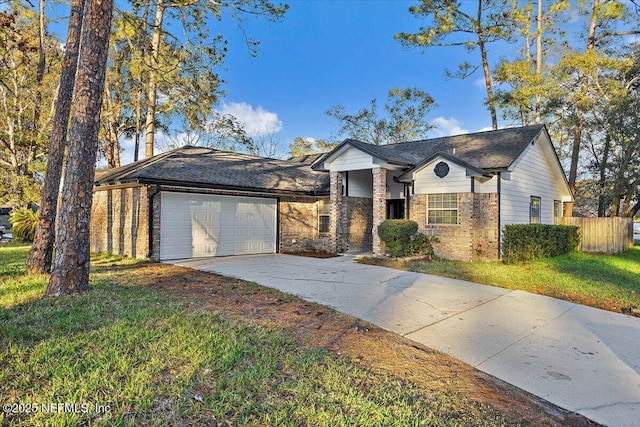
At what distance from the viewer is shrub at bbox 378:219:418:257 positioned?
40.0ft

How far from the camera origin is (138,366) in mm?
3383

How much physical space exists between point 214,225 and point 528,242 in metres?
10.4

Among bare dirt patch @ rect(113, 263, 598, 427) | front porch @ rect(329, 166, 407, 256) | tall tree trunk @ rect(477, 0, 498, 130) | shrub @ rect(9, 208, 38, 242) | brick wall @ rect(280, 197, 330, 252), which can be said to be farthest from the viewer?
tall tree trunk @ rect(477, 0, 498, 130)

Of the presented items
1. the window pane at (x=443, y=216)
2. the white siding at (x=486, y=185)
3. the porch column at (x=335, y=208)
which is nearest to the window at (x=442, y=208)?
the window pane at (x=443, y=216)

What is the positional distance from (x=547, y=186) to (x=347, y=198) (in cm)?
863

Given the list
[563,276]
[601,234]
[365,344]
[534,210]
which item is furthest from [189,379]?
[601,234]

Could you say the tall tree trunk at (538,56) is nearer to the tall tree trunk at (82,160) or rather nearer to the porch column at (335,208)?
the porch column at (335,208)

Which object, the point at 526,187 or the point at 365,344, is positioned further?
the point at 526,187

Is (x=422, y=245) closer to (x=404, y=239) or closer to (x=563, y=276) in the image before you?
(x=404, y=239)

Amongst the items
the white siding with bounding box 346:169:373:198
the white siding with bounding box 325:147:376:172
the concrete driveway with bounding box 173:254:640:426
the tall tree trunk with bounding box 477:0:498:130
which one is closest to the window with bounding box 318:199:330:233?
the white siding with bounding box 346:169:373:198

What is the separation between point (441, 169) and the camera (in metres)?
12.6

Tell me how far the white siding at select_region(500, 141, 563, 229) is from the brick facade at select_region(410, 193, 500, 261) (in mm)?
374

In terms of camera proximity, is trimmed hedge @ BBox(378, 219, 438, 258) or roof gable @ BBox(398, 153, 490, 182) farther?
trimmed hedge @ BBox(378, 219, 438, 258)

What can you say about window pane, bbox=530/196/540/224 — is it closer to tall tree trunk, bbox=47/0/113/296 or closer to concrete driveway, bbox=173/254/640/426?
concrete driveway, bbox=173/254/640/426
